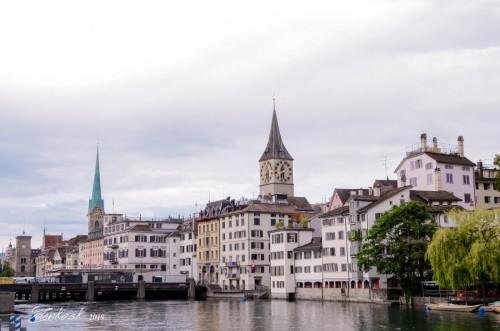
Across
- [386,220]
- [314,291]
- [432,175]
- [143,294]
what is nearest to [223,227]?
[143,294]

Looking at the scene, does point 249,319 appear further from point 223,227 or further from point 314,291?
point 223,227

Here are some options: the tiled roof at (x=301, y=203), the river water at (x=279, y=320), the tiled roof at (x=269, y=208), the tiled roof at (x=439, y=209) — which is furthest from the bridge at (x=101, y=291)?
the tiled roof at (x=439, y=209)

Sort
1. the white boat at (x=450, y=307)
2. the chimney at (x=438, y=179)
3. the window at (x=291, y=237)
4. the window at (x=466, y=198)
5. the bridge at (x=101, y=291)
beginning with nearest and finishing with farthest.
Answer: the white boat at (x=450, y=307)
the chimney at (x=438, y=179)
the window at (x=466, y=198)
the window at (x=291, y=237)
the bridge at (x=101, y=291)

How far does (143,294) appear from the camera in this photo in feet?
496

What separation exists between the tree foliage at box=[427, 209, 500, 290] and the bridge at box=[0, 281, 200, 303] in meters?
76.5

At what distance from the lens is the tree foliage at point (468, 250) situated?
83.1 metres

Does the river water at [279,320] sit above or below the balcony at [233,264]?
below

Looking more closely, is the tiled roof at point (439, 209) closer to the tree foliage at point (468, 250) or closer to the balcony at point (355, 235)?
the balcony at point (355, 235)

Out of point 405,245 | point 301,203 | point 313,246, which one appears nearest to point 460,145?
point 313,246


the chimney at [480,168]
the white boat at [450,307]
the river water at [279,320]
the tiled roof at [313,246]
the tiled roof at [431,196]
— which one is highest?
the chimney at [480,168]

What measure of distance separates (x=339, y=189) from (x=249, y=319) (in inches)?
2580

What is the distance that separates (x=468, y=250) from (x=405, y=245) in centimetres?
1267

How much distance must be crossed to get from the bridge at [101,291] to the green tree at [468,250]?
76526 millimetres

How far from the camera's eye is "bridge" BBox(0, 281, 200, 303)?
139875mm
